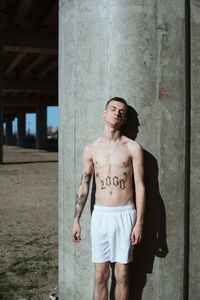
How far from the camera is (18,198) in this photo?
8328 millimetres

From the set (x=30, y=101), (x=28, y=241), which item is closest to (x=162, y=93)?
(x=28, y=241)

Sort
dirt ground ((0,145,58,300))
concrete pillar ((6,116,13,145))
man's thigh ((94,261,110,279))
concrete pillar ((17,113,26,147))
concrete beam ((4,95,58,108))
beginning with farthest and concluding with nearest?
1. concrete pillar ((6,116,13,145))
2. concrete pillar ((17,113,26,147))
3. concrete beam ((4,95,58,108))
4. dirt ground ((0,145,58,300))
5. man's thigh ((94,261,110,279))

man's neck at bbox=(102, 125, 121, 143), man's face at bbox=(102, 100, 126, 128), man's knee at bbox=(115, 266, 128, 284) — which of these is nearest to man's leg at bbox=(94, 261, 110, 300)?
man's knee at bbox=(115, 266, 128, 284)

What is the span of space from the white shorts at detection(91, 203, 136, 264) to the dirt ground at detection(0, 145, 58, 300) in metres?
1.27

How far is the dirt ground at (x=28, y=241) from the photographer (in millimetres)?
3793

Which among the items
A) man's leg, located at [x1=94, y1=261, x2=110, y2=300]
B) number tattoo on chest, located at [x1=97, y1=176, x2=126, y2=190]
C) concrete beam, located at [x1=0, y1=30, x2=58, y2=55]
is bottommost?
man's leg, located at [x1=94, y1=261, x2=110, y2=300]

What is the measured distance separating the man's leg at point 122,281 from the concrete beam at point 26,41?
13105 millimetres

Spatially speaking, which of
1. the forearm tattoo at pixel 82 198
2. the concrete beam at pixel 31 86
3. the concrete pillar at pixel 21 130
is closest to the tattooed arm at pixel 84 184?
the forearm tattoo at pixel 82 198

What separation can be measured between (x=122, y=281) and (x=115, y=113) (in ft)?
4.68

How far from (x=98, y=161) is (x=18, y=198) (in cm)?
598

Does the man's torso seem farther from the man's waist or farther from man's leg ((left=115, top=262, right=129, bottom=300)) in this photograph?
man's leg ((left=115, top=262, right=129, bottom=300))

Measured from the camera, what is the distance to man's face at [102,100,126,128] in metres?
2.77

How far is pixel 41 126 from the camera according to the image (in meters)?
29.6

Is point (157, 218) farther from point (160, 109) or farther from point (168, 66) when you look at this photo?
point (168, 66)
